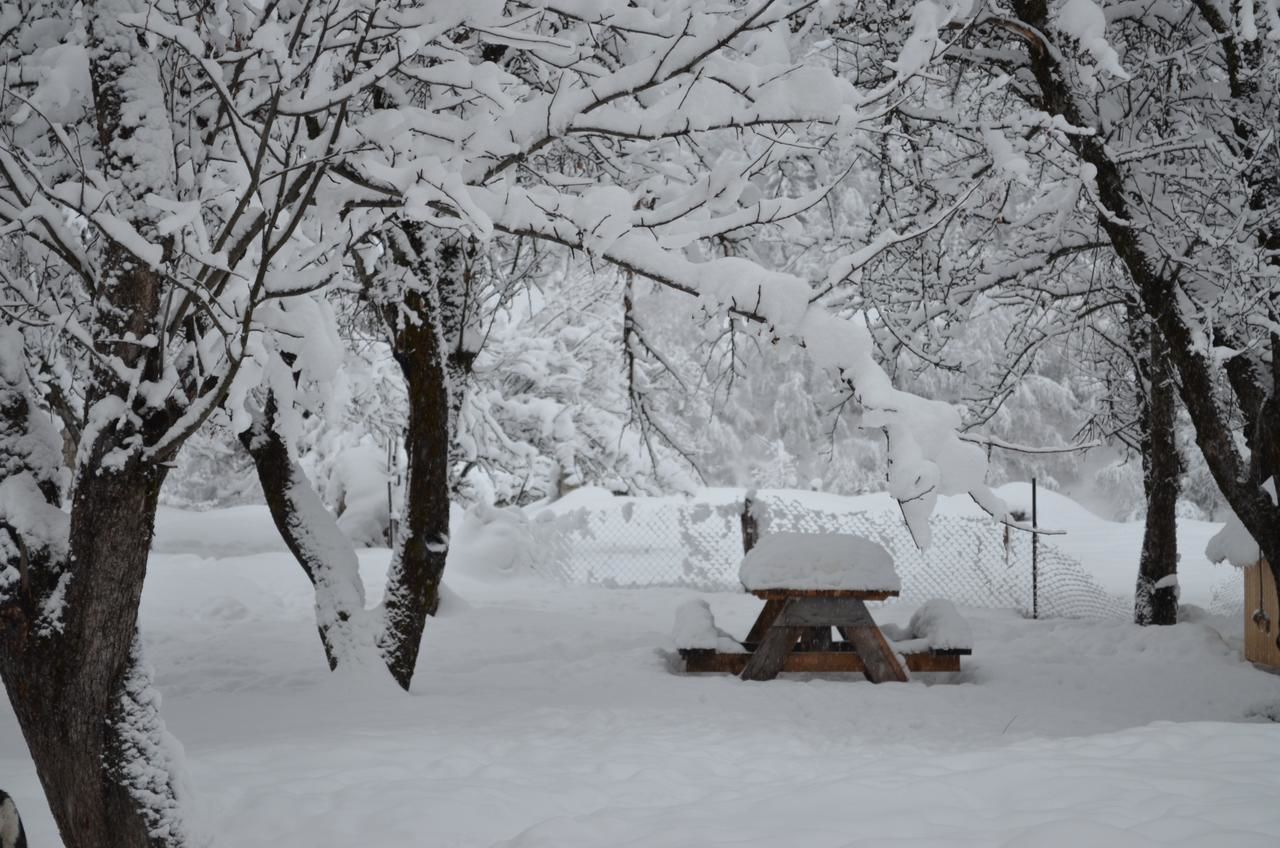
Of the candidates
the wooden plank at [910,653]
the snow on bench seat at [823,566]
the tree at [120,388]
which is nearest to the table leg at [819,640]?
the wooden plank at [910,653]

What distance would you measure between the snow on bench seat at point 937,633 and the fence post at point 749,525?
4.78 m

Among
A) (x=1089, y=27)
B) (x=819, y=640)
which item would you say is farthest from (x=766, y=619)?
(x=1089, y=27)

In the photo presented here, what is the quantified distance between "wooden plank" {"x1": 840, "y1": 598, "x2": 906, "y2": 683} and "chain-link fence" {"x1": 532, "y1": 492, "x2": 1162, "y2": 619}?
5405 millimetres

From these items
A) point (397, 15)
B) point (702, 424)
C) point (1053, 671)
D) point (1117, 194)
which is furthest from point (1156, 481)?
point (702, 424)

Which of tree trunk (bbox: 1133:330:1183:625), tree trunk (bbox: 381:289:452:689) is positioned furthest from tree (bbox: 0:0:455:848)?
tree trunk (bbox: 1133:330:1183:625)

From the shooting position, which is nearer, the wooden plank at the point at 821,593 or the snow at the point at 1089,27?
the snow at the point at 1089,27

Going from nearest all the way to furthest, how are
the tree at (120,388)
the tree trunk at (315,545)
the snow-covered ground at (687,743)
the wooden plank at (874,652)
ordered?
the tree at (120,388)
the snow-covered ground at (687,743)
the tree trunk at (315,545)
the wooden plank at (874,652)

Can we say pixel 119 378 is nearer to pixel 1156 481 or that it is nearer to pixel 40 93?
pixel 40 93

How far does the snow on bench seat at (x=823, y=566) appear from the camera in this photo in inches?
272

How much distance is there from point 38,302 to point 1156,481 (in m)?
8.54

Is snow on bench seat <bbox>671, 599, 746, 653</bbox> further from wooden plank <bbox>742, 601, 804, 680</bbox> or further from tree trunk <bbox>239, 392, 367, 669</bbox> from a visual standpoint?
tree trunk <bbox>239, 392, 367, 669</bbox>

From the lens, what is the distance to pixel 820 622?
702cm

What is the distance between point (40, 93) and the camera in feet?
10.1

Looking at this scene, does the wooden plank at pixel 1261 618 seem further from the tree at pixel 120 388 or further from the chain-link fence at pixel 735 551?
the tree at pixel 120 388
